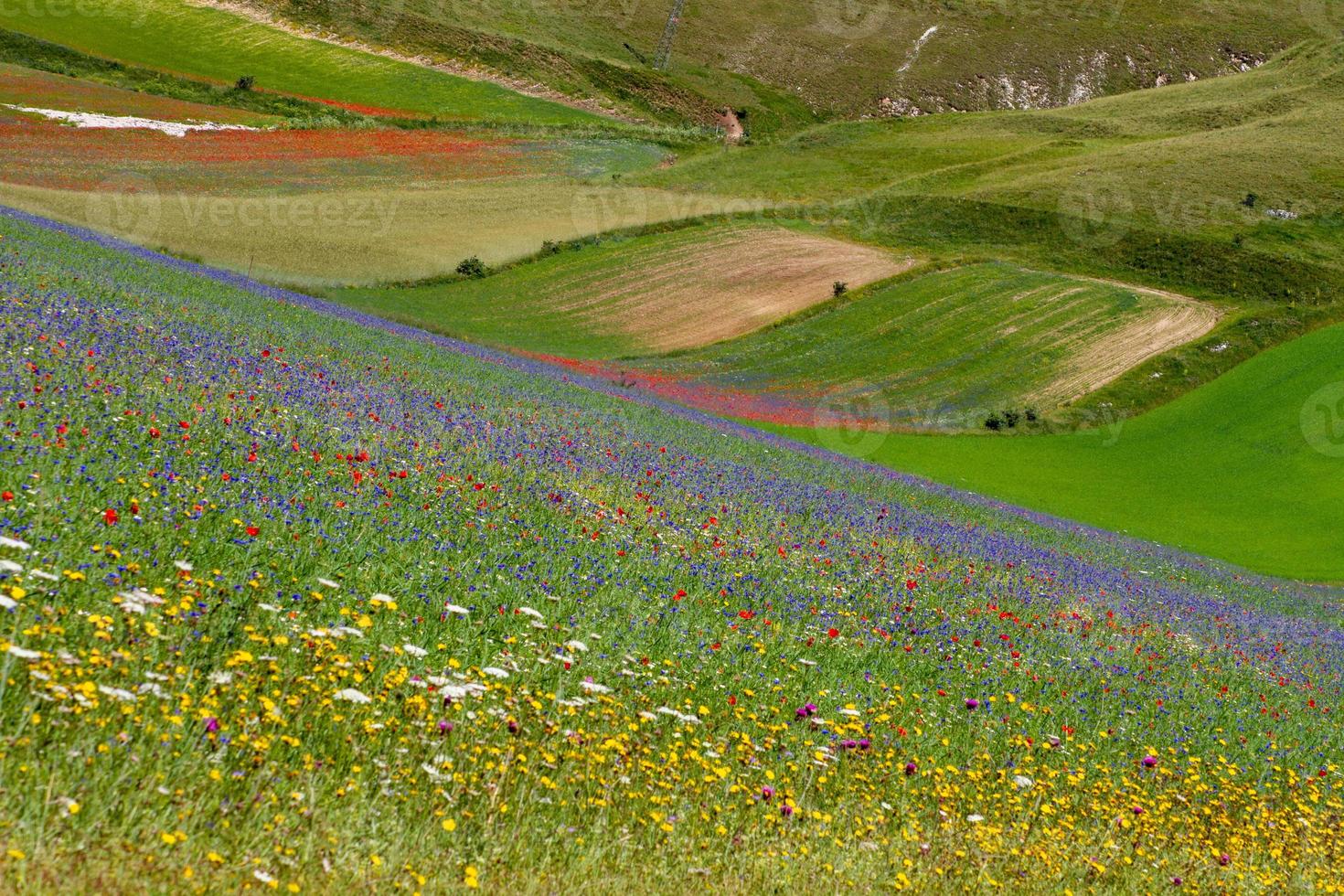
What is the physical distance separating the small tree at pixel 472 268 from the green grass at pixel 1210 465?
26.1 m

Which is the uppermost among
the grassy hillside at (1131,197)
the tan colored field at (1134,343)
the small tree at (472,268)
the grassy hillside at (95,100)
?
the grassy hillside at (1131,197)

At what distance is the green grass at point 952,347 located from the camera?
2101 inches

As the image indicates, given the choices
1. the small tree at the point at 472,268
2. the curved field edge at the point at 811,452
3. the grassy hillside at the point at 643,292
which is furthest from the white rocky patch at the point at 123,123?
the curved field edge at the point at 811,452

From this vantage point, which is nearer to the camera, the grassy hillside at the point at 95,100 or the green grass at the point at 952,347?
the green grass at the point at 952,347

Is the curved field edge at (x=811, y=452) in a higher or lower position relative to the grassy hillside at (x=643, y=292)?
lower

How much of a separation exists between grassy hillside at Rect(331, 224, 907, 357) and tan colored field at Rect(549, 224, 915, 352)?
61 millimetres

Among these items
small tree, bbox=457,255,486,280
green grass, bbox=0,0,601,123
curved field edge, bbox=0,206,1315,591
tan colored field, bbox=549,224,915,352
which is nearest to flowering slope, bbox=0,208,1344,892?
curved field edge, bbox=0,206,1315,591

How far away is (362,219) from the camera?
6731 cm

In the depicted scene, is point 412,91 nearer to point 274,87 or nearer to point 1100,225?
point 274,87

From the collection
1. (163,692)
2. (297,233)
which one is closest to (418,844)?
(163,692)

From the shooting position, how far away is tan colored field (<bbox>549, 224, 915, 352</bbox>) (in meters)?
59.4

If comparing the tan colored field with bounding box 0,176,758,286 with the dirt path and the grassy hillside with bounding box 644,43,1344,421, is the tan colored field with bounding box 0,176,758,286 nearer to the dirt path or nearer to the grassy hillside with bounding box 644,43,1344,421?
the grassy hillside with bounding box 644,43,1344,421

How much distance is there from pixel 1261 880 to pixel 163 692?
313 inches

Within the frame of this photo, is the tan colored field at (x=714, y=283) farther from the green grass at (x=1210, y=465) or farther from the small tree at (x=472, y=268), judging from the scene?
the green grass at (x=1210, y=465)
